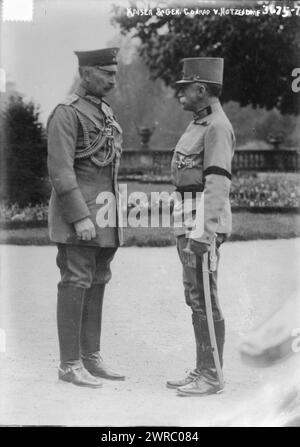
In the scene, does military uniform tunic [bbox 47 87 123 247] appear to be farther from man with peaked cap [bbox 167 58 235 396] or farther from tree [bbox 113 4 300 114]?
tree [bbox 113 4 300 114]

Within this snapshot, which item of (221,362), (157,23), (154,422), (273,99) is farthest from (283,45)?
(154,422)

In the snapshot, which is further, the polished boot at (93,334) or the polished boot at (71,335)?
the polished boot at (93,334)

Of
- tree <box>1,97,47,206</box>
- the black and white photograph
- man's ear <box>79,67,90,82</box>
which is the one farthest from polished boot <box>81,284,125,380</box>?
man's ear <box>79,67,90,82</box>

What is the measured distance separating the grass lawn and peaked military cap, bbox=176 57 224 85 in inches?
37.9

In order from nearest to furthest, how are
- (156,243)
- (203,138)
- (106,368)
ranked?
(203,138) → (106,368) → (156,243)

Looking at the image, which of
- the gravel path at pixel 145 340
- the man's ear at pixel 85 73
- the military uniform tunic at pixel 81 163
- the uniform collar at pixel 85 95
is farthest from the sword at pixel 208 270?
the man's ear at pixel 85 73

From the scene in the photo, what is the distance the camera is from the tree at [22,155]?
209 inches

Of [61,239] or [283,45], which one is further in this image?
[283,45]

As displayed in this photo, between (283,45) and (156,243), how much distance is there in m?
1.43

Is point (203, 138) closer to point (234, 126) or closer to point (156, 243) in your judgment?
point (234, 126)

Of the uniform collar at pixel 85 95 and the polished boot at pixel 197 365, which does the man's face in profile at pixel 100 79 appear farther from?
the polished boot at pixel 197 365

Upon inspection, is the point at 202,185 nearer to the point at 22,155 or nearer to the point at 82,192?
the point at 82,192

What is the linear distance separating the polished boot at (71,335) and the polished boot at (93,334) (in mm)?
95

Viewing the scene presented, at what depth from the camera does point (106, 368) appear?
518cm
